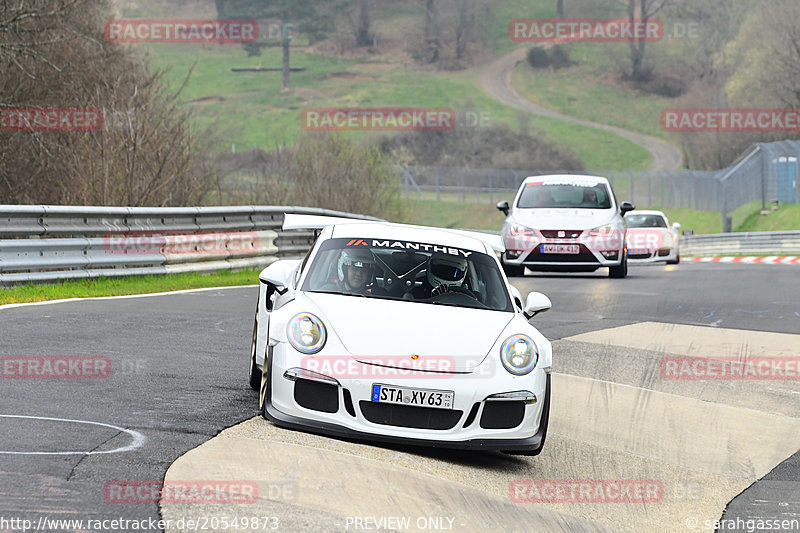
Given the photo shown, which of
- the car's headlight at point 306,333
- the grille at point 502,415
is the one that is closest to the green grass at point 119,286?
the car's headlight at point 306,333

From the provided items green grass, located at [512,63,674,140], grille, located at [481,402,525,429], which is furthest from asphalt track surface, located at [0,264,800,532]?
green grass, located at [512,63,674,140]

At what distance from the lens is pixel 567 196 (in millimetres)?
21141

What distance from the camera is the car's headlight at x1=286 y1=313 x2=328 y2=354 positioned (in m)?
6.82

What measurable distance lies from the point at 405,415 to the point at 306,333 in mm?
766

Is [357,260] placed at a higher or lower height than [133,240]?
higher

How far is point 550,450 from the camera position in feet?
25.1

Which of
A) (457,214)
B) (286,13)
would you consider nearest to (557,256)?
(457,214)

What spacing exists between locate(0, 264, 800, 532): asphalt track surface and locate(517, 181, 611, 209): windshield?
3.59 metres

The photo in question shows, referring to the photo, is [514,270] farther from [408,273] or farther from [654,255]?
[408,273]

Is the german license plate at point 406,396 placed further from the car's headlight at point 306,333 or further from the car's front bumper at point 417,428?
the car's headlight at point 306,333

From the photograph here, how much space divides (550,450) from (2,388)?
361 cm

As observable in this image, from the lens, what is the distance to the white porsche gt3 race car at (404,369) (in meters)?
6.63

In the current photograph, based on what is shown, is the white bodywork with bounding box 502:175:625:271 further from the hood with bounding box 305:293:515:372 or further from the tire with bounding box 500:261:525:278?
the hood with bounding box 305:293:515:372

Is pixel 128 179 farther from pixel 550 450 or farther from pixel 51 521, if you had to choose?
pixel 51 521
